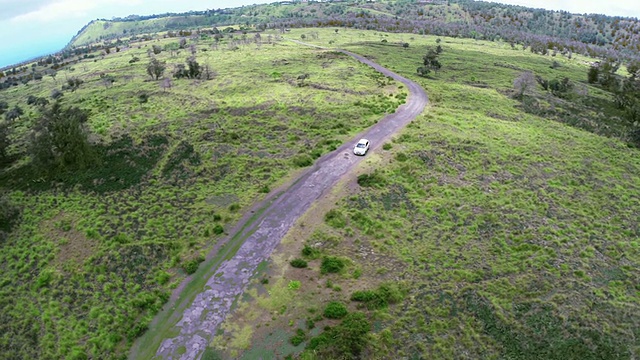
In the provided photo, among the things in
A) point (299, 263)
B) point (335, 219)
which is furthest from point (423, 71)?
point (299, 263)

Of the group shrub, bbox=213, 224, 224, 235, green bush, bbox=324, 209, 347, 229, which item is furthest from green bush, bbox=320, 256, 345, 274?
shrub, bbox=213, 224, 224, 235

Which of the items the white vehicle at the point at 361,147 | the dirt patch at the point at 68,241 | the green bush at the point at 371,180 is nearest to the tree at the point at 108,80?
the dirt patch at the point at 68,241

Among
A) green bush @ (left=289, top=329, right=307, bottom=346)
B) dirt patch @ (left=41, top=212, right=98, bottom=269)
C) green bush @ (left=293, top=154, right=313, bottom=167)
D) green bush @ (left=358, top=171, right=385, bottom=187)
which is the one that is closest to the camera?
green bush @ (left=289, top=329, right=307, bottom=346)

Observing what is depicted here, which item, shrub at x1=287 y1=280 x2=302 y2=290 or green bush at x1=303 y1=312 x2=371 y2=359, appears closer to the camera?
green bush at x1=303 y1=312 x2=371 y2=359

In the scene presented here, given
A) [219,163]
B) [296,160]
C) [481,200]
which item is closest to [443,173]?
[481,200]

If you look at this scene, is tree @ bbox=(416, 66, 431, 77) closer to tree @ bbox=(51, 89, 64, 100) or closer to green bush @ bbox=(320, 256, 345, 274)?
green bush @ bbox=(320, 256, 345, 274)

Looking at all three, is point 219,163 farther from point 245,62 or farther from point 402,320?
point 245,62
